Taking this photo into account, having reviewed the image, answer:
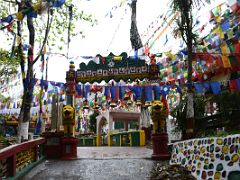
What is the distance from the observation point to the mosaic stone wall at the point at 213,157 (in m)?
6.74

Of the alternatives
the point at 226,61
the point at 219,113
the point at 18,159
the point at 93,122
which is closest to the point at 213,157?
the point at 18,159

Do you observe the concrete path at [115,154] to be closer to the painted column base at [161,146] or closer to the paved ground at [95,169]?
the painted column base at [161,146]

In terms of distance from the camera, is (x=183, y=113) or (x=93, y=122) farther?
(x=93, y=122)

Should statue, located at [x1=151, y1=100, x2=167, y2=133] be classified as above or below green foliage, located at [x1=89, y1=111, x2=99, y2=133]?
below

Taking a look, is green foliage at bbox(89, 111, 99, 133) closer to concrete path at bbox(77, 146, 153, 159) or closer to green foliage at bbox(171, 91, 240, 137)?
concrete path at bbox(77, 146, 153, 159)

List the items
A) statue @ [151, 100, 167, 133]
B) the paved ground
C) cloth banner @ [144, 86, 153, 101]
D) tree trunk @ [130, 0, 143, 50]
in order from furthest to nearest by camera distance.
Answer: tree trunk @ [130, 0, 143, 50] → cloth banner @ [144, 86, 153, 101] → statue @ [151, 100, 167, 133] → the paved ground

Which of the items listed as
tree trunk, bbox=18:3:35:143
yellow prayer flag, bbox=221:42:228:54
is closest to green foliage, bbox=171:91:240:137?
yellow prayer flag, bbox=221:42:228:54

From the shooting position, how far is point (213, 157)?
7543 millimetres

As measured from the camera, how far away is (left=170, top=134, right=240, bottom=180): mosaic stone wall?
6738mm

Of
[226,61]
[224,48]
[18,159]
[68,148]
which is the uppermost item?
[224,48]

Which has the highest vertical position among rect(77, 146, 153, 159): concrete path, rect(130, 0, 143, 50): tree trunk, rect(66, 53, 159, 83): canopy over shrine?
rect(130, 0, 143, 50): tree trunk

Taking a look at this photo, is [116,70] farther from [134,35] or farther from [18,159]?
[134,35]

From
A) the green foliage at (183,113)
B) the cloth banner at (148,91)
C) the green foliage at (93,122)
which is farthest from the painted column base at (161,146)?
the green foliage at (93,122)

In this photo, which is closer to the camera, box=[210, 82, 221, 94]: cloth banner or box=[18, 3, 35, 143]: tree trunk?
box=[210, 82, 221, 94]: cloth banner
